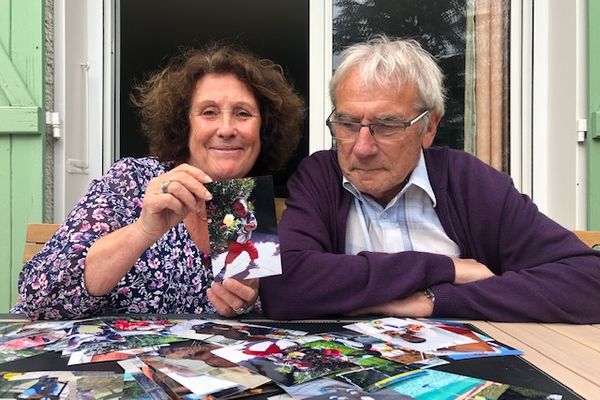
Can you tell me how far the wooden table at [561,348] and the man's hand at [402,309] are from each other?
10 cm

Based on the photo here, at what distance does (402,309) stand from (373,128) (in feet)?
1.60

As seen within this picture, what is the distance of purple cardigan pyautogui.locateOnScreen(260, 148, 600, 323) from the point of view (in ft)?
3.69

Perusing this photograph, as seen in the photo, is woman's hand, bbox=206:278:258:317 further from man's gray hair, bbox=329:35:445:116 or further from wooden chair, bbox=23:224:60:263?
wooden chair, bbox=23:224:60:263

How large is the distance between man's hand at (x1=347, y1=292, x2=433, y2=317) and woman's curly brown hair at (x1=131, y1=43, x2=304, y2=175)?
74 centimetres

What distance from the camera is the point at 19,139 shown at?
228cm

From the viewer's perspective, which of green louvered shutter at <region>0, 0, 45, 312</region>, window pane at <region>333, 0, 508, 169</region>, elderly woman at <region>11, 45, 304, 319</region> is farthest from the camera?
window pane at <region>333, 0, 508, 169</region>

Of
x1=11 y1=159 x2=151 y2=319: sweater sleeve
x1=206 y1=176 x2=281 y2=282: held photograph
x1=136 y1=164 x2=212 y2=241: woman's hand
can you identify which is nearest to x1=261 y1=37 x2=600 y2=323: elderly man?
x1=206 y1=176 x2=281 y2=282: held photograph

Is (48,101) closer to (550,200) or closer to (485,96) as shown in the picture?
(485,96)

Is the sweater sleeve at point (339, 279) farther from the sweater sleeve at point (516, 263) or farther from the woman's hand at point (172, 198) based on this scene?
the woman's hand at point (172, 198)

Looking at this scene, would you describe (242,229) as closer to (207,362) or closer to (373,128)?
(207,362)

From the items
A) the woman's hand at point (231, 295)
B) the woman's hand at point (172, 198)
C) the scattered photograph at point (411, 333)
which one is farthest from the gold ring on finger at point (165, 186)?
the scattered photograph at point (411, 333)

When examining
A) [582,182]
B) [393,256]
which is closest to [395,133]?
[393,256]

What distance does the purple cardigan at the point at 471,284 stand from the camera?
1.12 m

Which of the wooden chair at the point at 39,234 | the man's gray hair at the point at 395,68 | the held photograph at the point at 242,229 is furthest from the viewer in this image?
the wooden chair at the point at 39,234
